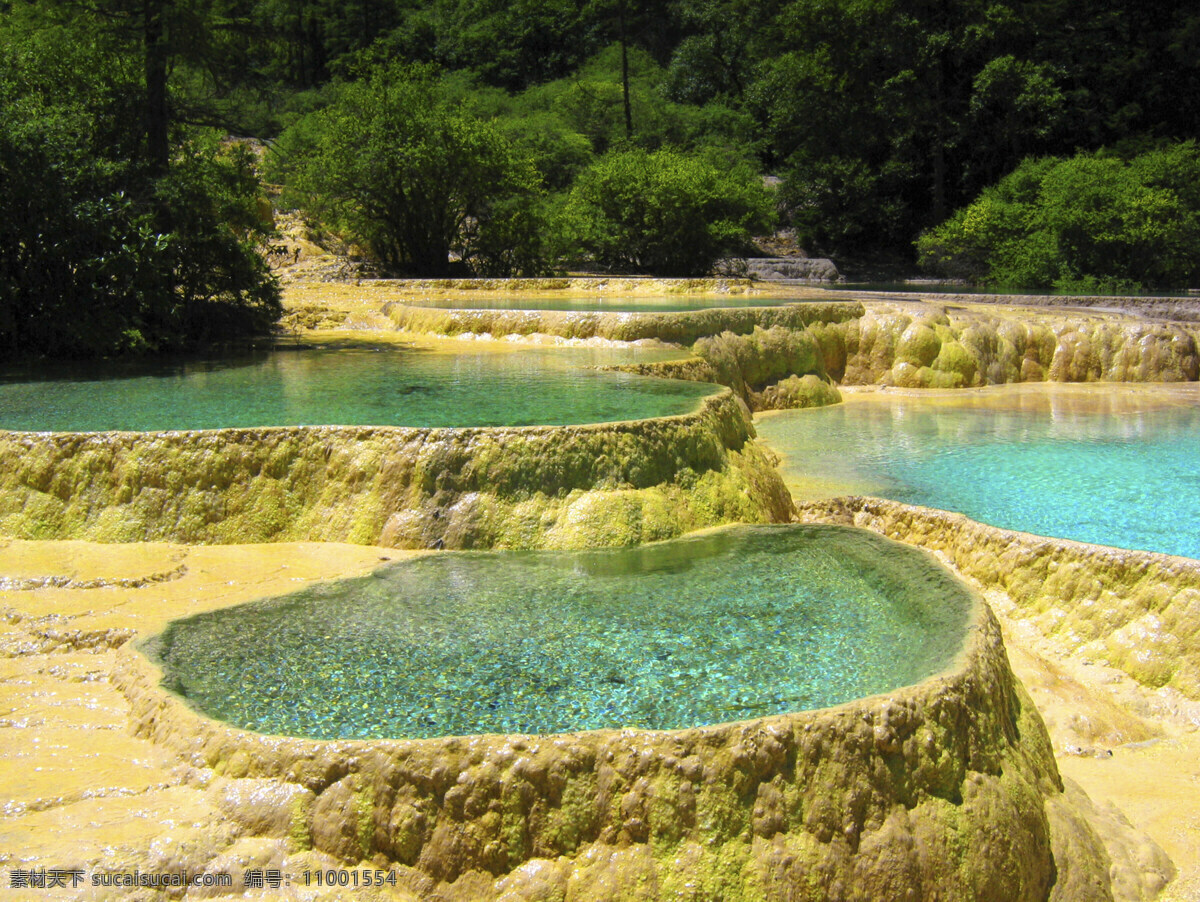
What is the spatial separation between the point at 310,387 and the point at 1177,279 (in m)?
19.7

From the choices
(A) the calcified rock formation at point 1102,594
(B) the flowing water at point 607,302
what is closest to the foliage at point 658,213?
(B) the flowing water at point 607,302

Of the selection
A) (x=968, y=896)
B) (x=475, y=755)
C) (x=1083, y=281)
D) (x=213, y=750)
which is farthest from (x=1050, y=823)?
(x=1083, y=281)

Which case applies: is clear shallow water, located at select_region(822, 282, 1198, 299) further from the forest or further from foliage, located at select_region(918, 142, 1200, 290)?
the forest

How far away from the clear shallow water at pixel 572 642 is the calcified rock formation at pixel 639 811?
29 cm

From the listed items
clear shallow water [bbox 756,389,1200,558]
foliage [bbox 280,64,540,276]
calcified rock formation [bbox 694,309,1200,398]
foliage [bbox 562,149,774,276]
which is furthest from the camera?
foliage [bbox 562,149,774,276]

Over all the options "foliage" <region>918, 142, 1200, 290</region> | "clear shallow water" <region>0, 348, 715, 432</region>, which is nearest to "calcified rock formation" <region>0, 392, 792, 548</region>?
"clear shallow water" <region>0, 348, 715, 432</region>

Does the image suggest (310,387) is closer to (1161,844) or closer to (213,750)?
(213,750)

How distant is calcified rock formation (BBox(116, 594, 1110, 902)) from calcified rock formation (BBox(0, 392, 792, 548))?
2947 millimetres

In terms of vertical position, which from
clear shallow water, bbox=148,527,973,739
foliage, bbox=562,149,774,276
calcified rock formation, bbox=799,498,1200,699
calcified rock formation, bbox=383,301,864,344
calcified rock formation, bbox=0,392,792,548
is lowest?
calcified rock formation, bbox=799,498,1200,699

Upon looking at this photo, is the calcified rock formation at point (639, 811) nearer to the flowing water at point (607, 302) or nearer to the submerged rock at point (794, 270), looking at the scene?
the flowing water at point (607, 302)

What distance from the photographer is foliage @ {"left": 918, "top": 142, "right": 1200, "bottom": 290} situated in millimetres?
21406

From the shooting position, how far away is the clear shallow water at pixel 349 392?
7668 millimetres

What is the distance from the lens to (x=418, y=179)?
20281 millimetres

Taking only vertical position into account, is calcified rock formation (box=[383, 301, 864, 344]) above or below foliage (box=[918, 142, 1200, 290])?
below
